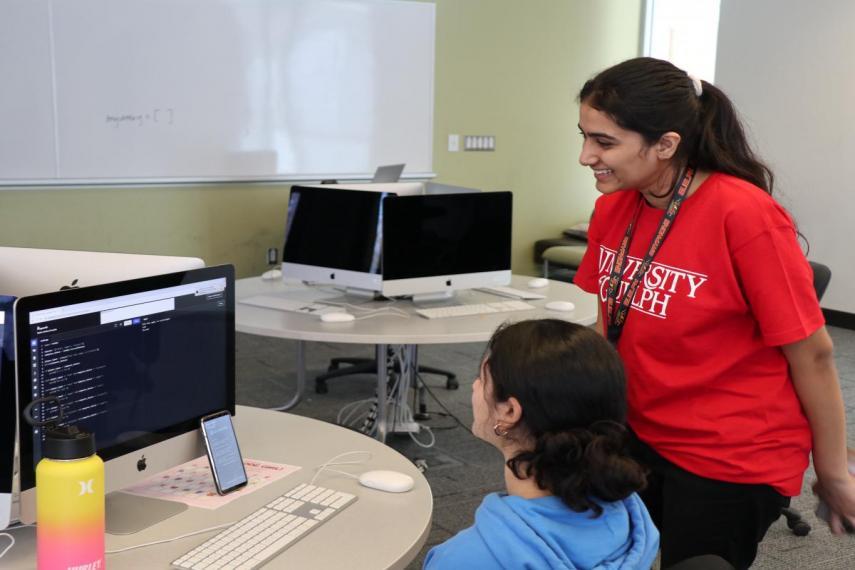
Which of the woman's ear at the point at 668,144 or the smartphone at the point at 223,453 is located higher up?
the woman's ear at the point at 668,144

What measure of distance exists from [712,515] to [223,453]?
896 millimetres

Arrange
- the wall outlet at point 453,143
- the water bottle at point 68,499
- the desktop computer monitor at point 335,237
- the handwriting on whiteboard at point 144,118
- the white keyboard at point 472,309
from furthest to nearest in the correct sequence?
the wall outlet at point 453,143, the handwriting on whiteboard at point 144,118, the desktop computer monitor at point 335,237, the white keyboard at point 472,309, the water bottle at point 68,499

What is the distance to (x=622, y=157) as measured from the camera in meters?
1.66

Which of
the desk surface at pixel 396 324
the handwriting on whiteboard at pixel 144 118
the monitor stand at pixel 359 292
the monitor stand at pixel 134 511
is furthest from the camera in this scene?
the handwriting on whiteboard at pixel 144 118

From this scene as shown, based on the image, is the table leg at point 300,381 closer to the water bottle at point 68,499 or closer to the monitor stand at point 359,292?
the monitor stand at point 359,292

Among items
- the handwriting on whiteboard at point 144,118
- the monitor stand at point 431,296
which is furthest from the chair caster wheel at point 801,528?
the handwriting on whiteboard at point 144,118

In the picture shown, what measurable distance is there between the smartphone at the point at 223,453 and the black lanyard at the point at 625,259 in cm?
75

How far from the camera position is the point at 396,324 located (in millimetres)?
3023

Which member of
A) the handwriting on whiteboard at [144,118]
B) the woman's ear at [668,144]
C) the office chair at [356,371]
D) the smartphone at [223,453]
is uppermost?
the handwriting on whiteboard at [144,118]

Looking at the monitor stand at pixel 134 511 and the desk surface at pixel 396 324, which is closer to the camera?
the monitor stand at pixel 134 511

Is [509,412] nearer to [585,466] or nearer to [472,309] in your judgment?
[585,466]

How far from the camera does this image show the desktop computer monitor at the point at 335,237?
10.9 ft

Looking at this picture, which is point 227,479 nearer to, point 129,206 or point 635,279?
point 635,279

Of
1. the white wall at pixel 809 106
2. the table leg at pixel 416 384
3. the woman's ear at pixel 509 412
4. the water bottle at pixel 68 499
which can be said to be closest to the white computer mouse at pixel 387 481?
the woman's ear at pixel 509 412
